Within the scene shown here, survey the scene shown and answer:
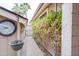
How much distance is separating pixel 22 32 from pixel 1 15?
1.16ft

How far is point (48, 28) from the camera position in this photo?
2.43m

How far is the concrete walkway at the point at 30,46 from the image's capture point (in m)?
2.13

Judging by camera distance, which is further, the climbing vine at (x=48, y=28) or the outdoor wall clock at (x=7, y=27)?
the climbing vine at (x=48, y=28)

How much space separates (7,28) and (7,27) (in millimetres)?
14

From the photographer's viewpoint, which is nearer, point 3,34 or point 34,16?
point 3,34

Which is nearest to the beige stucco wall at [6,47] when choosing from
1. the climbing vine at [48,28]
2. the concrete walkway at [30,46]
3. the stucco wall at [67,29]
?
the concrete walkway at [30,46]

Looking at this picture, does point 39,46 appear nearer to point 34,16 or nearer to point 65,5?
point 34,16

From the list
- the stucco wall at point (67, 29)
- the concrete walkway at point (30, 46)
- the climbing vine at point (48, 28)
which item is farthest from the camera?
the climbing vine at point (48, 28)

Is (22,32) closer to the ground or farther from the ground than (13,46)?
farther from the ground

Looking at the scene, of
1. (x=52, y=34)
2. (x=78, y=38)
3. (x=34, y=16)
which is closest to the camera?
(x=78, y=38)

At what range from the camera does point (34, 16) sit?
2234 mm

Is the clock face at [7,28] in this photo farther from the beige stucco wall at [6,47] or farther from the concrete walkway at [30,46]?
the concrete walkway at [30,46]

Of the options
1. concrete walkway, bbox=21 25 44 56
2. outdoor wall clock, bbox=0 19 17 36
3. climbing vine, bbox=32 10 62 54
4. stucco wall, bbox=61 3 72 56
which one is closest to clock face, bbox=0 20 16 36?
outdoor wall clock, bbox=0 19 17 36

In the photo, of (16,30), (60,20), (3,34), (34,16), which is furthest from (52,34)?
(3,34)
